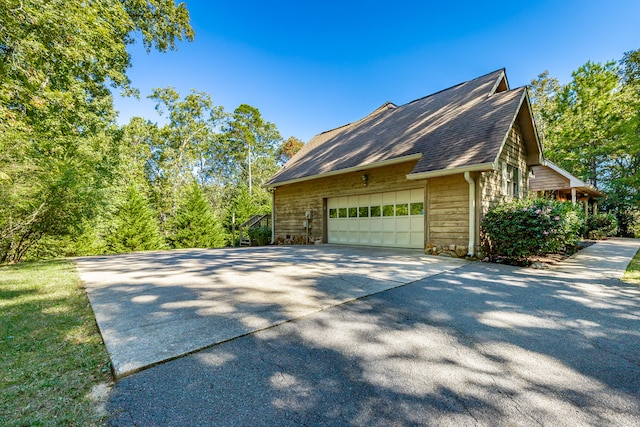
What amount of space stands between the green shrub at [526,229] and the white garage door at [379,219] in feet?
6.46

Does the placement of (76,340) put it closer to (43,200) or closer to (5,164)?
(5,164)

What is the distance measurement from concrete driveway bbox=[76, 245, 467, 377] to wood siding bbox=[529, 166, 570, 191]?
10435mm

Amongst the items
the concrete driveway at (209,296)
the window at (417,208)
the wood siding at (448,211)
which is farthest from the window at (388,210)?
the concrete driveway at (209,296)

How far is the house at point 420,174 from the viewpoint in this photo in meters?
6.91

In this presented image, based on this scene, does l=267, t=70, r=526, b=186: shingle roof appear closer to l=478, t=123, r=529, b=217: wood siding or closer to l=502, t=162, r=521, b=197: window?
l=478, t=123, r=529, b=217: wood siding

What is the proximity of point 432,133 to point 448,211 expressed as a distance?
2620mm

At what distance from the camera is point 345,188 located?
1009cm

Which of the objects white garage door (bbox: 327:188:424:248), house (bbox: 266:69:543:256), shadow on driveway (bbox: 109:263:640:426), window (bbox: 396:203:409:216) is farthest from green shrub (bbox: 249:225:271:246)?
shadow on driveway (bbox: 109:263:640:426)

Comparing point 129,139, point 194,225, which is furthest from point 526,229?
point 129,139

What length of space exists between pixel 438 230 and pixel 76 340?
7443mm

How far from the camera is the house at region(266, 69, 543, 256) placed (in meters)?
6.91

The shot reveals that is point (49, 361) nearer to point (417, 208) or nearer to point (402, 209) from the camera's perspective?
point (417, 208)

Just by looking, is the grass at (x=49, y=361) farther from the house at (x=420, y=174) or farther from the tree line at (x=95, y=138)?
the house at (x=420, y=174)

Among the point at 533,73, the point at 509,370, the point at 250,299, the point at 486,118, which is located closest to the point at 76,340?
the point at 250,299
